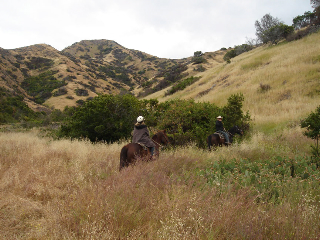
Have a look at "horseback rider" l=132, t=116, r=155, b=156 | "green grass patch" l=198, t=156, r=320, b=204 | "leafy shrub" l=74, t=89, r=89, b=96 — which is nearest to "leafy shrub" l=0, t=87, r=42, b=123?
"leafy shrub" l=74, t=89, r=89, b=96

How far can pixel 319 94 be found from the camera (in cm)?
1756

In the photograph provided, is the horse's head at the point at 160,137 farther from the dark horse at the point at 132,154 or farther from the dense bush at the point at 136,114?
the dense bush at the point at 136,114

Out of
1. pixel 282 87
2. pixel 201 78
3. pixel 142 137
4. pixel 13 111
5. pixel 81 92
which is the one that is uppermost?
pixel 81 92

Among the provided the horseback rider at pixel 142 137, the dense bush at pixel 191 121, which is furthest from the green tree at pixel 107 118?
the horseback rider at pixel 142 137

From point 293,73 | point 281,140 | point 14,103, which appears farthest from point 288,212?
point 14,103

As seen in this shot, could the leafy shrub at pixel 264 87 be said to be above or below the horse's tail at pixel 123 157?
above

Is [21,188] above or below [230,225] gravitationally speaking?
above

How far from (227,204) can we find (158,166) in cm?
281

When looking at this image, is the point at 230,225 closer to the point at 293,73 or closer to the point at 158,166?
the point at 158,166

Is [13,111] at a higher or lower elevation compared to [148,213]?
higher

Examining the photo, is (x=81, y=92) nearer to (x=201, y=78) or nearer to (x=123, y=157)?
(x=201, y=78)

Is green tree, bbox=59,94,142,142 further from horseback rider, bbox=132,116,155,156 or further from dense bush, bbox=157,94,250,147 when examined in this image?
horseback rider, bbox=132,116,155,156

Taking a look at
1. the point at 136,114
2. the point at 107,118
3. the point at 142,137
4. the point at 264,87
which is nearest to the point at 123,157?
the point at 142,137

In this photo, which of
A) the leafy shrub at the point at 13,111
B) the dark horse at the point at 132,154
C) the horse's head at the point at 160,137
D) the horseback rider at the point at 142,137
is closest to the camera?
the dark horse at the point at 132,154
